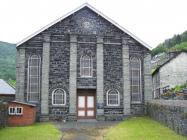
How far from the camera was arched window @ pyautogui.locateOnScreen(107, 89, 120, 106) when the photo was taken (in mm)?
28500

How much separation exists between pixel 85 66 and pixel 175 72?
478 inches

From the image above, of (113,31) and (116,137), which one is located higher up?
(113,31)

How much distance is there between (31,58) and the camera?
2836 cm

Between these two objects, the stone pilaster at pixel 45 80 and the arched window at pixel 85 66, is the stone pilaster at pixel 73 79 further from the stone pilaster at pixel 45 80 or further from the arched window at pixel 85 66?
the stone pilaster at pixel 45 80

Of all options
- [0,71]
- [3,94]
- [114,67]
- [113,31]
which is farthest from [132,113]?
[0,71]

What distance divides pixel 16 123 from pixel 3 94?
1273cm

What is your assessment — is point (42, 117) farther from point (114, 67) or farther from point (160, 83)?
point (160, 83)

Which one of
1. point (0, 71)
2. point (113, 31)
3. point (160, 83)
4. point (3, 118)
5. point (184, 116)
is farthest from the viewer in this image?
point (0, 71)

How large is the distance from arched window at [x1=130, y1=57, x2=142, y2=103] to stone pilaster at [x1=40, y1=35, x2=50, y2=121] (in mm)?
7514

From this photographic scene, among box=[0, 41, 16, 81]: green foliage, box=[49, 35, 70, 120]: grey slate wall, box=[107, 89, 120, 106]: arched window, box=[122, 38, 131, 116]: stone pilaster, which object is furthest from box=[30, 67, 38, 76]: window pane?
box=[0, 41, 16, 81]: green foliage

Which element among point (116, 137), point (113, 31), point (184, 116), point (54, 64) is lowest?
point (116, 137)

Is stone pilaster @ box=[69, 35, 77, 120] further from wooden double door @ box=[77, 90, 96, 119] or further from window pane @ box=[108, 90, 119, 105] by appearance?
window pane @ box=[108, 90, 119, 105]

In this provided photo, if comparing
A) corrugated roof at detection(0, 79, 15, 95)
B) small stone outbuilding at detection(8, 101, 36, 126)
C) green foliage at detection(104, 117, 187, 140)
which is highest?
corrugated roof at detection(0, 79, 15, 95)

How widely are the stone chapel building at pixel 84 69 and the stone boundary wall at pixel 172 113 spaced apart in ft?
12.7
